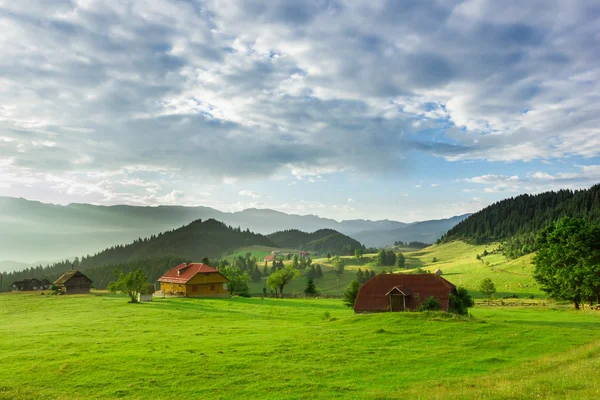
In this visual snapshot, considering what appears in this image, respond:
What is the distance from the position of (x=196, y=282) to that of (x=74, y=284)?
3520cm

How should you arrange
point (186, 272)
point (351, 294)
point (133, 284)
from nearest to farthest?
point (351, 294)
point (133, 284)
point (186, 272)

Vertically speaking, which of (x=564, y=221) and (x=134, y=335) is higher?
(x=564, y=221)

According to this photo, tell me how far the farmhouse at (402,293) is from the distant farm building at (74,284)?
7816 cm

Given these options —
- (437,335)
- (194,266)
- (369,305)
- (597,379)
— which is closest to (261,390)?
(597,379)

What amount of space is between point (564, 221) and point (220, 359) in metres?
70.8

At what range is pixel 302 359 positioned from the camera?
28.4 m

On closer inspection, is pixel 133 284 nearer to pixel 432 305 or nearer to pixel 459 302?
pixel 432 305

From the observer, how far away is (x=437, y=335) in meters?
36.5

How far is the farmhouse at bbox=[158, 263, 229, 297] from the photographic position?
307 ft

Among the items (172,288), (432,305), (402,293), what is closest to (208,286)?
(172,288)

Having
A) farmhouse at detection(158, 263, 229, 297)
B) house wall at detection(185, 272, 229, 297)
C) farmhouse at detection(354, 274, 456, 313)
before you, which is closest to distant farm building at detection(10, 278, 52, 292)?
farmhouse at detection(158, 263, 229, 297)

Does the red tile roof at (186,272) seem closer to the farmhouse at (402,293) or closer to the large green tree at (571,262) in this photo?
the farmhouse at (402,293)

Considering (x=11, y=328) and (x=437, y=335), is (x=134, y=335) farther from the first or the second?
(x=437, y=335)

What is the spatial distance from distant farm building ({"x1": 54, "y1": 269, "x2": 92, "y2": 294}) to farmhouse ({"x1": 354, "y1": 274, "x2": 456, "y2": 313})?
256 feet
